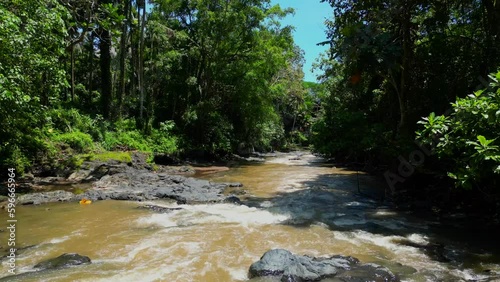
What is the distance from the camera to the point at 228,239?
22.2 ft

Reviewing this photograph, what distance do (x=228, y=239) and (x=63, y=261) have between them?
276 cm

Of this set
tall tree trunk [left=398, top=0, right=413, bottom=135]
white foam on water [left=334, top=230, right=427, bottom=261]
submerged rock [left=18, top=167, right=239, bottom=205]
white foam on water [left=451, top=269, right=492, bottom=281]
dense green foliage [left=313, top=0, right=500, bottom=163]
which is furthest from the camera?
tall tree trunk [left=398, top=0, right=413, bottom=135]

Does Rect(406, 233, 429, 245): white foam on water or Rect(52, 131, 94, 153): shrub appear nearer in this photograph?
Rect(406, 233, 429, 245): white foam on water

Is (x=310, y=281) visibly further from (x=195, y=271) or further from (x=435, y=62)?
(x=435, y=62)

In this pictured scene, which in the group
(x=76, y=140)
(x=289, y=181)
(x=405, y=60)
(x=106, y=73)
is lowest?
(x=289, y=181)

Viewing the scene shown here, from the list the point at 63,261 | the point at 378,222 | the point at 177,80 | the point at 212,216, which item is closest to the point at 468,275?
the point at 378,222

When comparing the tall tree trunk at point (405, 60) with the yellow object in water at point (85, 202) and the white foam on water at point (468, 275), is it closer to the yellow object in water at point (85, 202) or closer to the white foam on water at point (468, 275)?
the white foam on water at point (468, 275)

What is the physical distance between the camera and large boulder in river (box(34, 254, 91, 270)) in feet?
17.0

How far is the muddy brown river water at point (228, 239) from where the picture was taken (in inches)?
204

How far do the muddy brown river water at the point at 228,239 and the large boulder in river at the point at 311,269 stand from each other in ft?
1.06

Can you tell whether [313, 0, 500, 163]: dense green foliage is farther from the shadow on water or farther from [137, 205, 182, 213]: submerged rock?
→ [137, 205, 182, 213]: submerged rock

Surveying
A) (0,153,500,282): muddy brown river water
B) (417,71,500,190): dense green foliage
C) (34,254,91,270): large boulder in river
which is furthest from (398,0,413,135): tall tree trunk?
(34,254,91,270): large boulder in river

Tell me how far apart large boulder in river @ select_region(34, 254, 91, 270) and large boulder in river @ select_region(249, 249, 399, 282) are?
2.56m

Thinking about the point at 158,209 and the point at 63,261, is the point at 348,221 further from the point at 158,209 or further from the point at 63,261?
the point at 63,261
